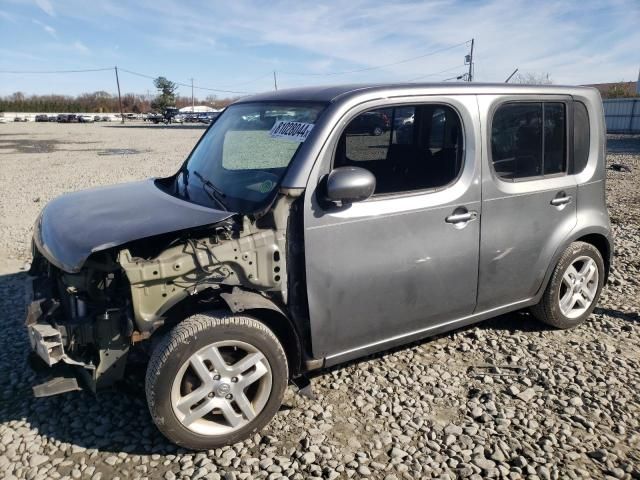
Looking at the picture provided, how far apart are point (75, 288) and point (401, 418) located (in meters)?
2.14

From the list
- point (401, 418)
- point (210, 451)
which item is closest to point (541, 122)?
point (401, 418)

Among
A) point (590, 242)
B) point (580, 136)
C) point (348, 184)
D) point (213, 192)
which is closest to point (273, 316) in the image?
point (348, 184)

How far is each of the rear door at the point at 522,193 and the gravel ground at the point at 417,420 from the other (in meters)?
0.55

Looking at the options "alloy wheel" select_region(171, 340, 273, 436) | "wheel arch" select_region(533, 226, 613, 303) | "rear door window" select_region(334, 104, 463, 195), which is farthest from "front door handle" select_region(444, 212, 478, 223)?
"alloy wheel" select_region(171, 340, 273, 436)

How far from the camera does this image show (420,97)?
3.41 metres

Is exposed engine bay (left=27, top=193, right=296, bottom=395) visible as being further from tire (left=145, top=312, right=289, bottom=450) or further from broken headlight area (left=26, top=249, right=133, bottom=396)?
tire (left=145, top=312, right=289, bottom=450)

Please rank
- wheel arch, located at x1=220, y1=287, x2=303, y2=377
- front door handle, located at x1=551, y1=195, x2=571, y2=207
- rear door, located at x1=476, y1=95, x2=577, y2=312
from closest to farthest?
wheel arch, located at x1=220, y1=287, x2=303, y2=377 < rear door, located at x1=476, y1=95, x2=577, y2=312 < front door handle, located at x1=551, y1=195, x2=571, y2=207

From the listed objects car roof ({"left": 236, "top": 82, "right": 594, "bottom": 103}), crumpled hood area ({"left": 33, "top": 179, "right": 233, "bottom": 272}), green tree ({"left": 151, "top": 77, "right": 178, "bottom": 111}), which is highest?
green tree ({"left": 151, "top": 77, "right": 178, "bottom": 111})

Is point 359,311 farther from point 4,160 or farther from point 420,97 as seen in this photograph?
point 4,160

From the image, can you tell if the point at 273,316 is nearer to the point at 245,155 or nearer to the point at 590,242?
the point at 245,155

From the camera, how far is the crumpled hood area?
2.79 meters

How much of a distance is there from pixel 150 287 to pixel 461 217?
208cm

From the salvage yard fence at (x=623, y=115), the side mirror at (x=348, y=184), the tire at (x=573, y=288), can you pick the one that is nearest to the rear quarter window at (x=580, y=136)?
the tire at (x=573, y=288)

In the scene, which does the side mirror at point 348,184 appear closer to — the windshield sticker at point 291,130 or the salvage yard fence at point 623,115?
the windshield sticker at point 291,130
